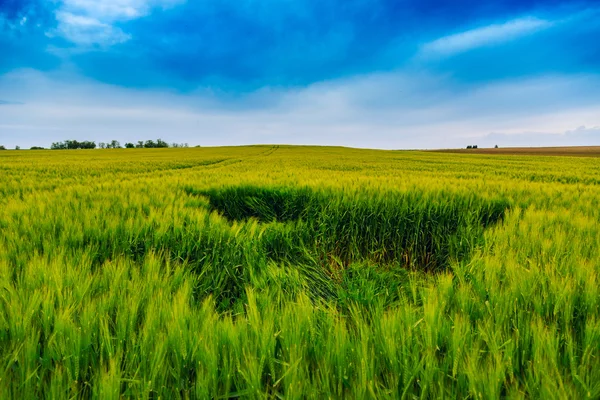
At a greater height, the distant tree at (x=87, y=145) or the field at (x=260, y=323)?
the distant tree at (x=87, y=145)

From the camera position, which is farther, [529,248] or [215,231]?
[215,231]

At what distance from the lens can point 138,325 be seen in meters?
1.08

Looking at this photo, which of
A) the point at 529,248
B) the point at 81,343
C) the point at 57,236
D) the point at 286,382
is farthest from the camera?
the point at 57,236

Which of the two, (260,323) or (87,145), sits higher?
(87,145)

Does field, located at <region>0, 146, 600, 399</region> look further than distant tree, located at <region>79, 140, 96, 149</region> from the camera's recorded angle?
No

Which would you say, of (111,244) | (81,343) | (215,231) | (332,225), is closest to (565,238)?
(332,225)

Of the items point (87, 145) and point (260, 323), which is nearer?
point (260, 323)

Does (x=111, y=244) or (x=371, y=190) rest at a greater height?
(x=371, y=190)

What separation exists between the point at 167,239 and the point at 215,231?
1.22ft

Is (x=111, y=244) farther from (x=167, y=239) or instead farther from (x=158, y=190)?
(x=158, y=190)

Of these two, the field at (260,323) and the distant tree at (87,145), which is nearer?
the field at (260,323)

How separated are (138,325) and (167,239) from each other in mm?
1255

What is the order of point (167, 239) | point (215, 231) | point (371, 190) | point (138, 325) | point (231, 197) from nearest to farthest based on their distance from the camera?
point (138, 325) → point (167, 239) → point (215, 231) → point (371, 190) → point (231, 197)

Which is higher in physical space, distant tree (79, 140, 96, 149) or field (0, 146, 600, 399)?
distant tree (79, 140, 96, 149)
